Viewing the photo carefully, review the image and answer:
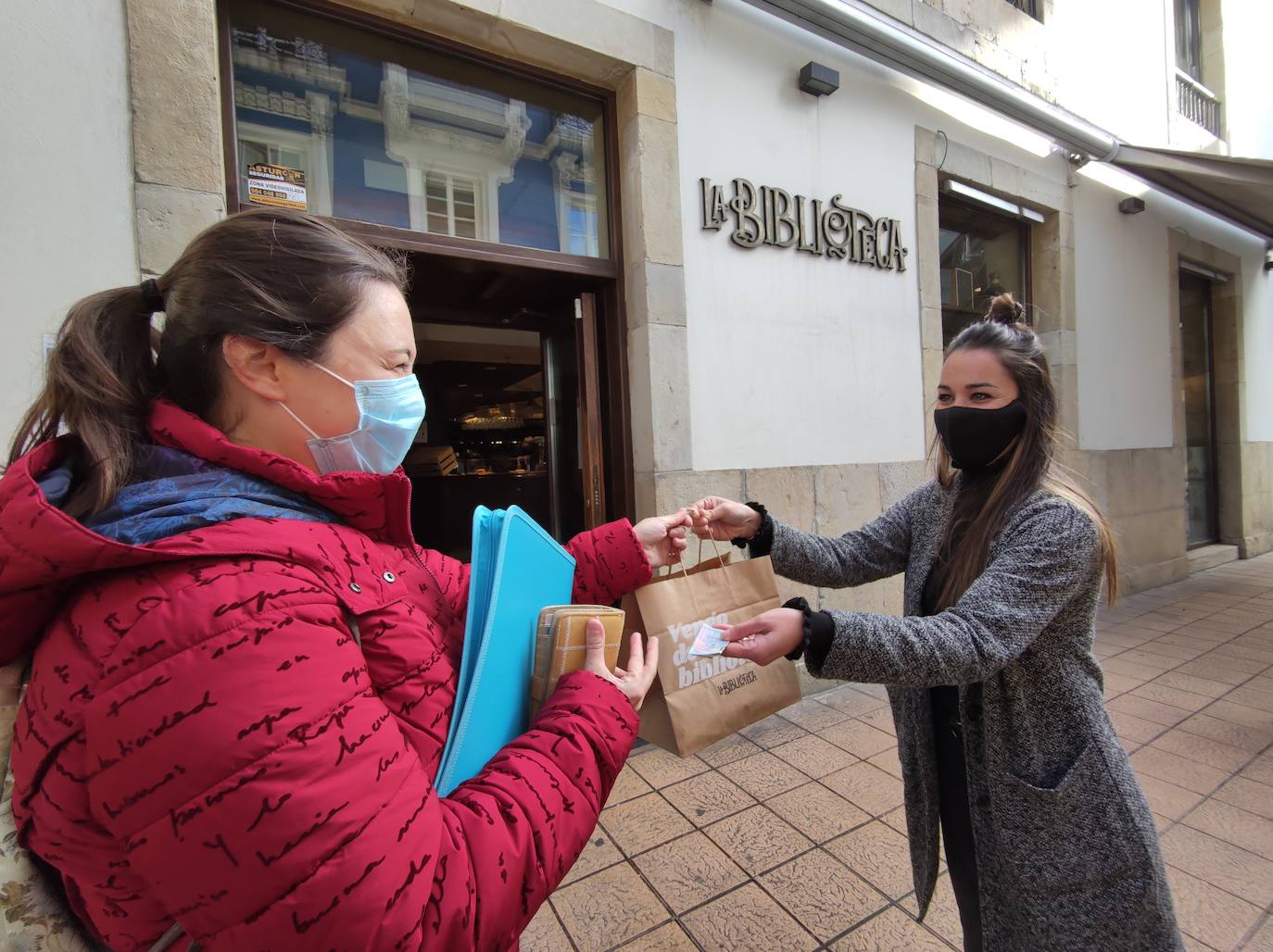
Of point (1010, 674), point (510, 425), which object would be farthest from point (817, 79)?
point (510, 425)

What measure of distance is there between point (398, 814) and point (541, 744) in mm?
255

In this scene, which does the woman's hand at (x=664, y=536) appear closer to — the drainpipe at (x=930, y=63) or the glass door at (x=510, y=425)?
the glass door at (x=510, y=425)

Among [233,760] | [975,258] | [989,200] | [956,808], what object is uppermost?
[989,200]

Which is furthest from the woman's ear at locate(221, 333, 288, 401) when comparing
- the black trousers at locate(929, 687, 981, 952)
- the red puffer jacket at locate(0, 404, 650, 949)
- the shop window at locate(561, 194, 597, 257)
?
the shop window at locate(561, 194, 597, 257)

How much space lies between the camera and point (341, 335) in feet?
3.27

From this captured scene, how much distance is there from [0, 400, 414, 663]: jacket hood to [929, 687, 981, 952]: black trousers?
158 centimetres

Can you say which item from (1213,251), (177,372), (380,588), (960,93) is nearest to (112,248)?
(177,372)

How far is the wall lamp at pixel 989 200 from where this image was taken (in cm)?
493

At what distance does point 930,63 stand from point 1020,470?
410 cm

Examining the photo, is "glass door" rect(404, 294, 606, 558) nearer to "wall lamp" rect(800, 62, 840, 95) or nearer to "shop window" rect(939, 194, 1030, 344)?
"wall lamp" rect(800, 62, 840, 95)

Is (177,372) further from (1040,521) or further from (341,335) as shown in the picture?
(1040,521)

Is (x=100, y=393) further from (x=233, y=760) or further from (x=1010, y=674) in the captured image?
(x=1010, y=674)

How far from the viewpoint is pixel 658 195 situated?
353 cm

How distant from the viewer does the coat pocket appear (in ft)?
4.24
